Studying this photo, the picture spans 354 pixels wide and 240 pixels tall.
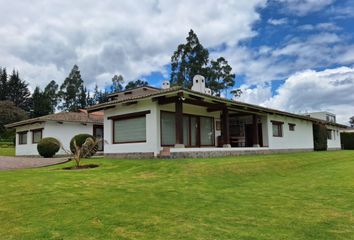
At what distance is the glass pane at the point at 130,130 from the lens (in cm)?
1670

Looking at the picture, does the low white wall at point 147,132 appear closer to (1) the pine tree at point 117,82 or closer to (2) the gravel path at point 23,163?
(2) the gravel path at point 23,163

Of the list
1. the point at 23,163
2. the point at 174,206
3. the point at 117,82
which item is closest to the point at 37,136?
the point at 23,163

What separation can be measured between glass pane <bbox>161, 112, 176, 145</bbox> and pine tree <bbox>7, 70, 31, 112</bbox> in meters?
55.9

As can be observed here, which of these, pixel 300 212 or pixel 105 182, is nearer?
pixel 300 212

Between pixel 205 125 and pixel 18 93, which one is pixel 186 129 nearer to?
pixel 205 125

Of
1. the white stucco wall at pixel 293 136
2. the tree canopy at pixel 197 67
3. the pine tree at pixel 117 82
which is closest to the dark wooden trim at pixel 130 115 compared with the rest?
the white stucco wall at pixel 293 136

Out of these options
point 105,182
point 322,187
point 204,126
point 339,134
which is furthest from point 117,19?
point 339,134

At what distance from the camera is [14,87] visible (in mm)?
64875

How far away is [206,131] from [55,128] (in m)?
12.1

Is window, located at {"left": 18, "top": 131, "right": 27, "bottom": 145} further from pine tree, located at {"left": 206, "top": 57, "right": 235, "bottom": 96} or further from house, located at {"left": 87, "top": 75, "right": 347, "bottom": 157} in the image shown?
pine tree, located at {"left": 206, "top": 57, "right": 235, "bottom": 96}

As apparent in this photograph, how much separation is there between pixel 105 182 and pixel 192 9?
42.0 ft

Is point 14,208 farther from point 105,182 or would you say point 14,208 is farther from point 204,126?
point 204,126

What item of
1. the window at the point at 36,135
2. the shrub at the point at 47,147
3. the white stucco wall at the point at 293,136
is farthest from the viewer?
the window at the point at 36,135

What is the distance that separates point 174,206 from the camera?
20.7ft
